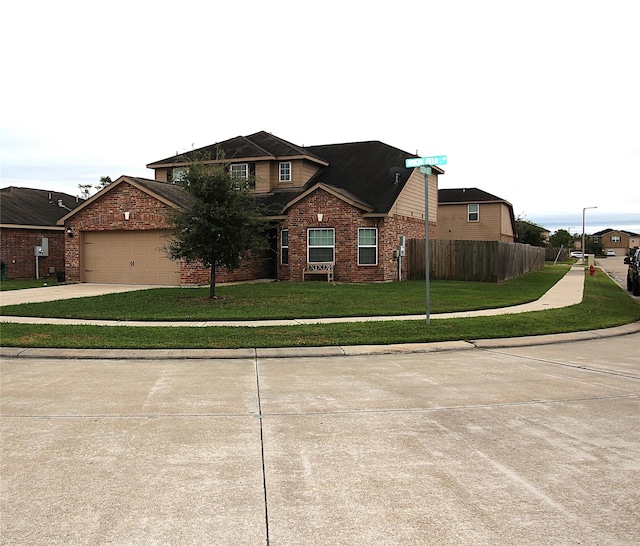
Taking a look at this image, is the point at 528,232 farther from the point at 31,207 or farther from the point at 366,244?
the point at 31,207

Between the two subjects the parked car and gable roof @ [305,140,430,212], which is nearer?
the parked car

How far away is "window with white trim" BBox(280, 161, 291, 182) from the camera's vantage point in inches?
1201

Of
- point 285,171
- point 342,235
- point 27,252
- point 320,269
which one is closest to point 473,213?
point 285,171

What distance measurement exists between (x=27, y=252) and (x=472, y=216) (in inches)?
1130

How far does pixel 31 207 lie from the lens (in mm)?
33219

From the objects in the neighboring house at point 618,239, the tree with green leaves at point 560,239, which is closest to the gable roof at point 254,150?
the tree with green leaves at point 560,239

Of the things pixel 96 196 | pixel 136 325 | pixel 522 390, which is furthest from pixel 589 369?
pixel 96 196

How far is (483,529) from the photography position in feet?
12.9

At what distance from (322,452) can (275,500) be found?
1099 mm

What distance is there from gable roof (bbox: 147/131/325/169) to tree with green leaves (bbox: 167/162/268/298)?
11173 millimetres

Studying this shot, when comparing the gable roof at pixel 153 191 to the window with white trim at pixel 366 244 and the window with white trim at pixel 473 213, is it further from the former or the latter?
the window with white trim at pixel 473 213

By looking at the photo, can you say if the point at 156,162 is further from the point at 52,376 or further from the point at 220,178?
the point at 52,376

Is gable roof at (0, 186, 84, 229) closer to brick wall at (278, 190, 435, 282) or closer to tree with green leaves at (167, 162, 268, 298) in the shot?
brick wall at (278, 190, 435, 282)

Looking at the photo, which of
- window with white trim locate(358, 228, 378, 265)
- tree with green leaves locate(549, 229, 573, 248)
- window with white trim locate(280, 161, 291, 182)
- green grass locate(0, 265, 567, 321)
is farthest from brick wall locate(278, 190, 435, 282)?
tree with green leaves locate(549, 229, 573, 248)
